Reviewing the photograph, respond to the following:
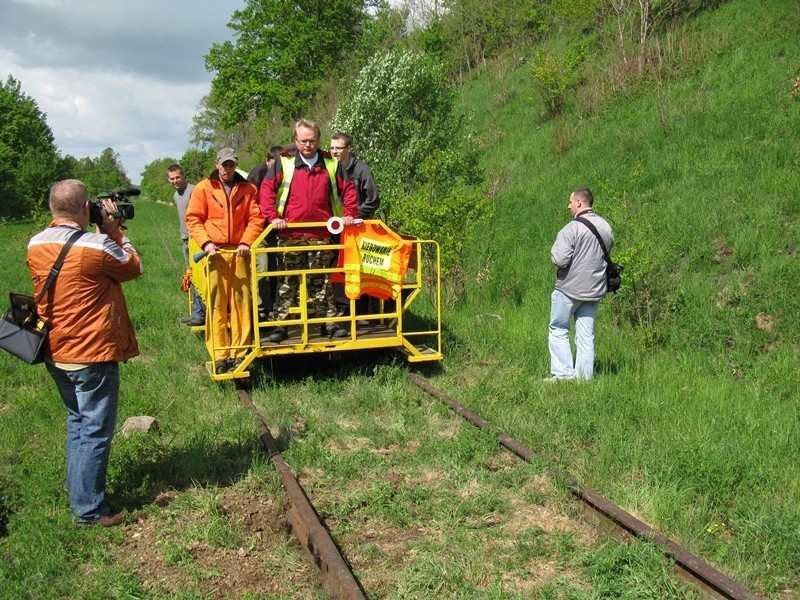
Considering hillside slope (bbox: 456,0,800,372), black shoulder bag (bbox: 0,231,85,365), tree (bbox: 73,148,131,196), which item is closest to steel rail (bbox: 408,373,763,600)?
black shoulder bag (bbox: 0,231,85,365)

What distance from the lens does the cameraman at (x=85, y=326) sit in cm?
473

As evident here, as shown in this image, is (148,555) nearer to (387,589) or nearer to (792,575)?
(387,589)

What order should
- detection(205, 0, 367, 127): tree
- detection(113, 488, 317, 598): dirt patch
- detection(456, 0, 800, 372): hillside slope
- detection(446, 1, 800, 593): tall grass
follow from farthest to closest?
detection(205, 0, 367, 127): tree, detection(456, 0, 800, 372): hillside slope, detection(446, 1, 800, 593): tall grass, detection(113, 488, 317, 598): dirt patch

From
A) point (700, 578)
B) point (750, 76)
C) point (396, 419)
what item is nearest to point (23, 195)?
point (750, 76)

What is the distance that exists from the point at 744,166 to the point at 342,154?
717 cm

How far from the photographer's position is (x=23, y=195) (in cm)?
5619

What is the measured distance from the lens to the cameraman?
473 centimetres

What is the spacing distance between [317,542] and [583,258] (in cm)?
446

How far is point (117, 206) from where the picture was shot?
5.14 meters

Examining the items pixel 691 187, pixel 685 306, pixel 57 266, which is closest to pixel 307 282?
pixel 57 266

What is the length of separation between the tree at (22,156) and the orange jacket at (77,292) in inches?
1794

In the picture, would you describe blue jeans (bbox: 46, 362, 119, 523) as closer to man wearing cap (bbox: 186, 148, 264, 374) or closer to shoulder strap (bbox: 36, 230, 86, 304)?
shoulder strap (bbox: 36, 230, 86, 304)

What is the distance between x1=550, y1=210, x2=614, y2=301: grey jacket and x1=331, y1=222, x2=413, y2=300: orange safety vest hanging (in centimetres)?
163

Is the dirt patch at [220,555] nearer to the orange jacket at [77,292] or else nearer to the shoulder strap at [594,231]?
the orange jacket at [77,292]
